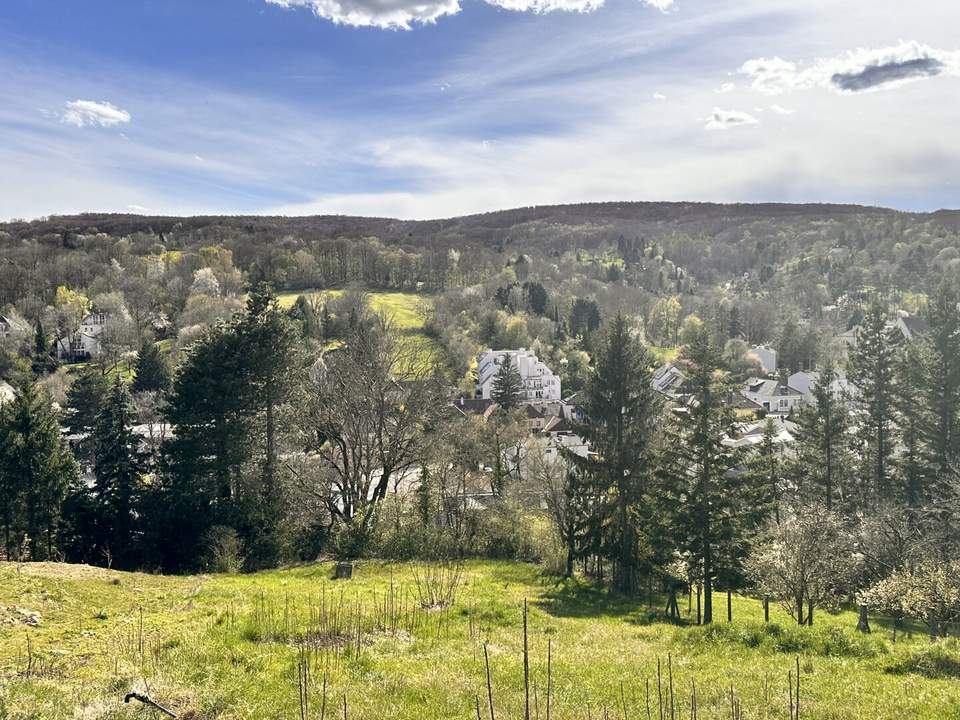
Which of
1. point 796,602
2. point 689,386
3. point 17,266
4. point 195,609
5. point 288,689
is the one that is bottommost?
point 796,602

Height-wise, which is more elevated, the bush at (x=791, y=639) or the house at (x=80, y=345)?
the house at (x=80, y=345)

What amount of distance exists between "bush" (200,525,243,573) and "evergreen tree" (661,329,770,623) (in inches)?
625

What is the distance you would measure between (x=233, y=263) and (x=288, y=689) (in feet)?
433

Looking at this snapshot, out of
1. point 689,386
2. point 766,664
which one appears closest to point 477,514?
point 689,386

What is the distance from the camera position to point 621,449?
854 inches

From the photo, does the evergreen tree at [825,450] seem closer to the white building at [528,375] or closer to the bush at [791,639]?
the bush at [791,639]

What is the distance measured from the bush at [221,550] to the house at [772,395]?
7366 cm

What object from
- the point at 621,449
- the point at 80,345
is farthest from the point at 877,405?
the point at 80,345

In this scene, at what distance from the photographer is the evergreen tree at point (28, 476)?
25766 millimetres

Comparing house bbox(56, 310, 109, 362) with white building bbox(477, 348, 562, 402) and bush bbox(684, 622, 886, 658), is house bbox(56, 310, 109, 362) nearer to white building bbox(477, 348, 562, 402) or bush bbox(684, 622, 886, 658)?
white building bbox(477, 348, 562, 402)

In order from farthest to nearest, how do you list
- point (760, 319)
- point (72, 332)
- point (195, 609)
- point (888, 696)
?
point (760, 319)
point (72, 332)
point (195, 609)
point (888, 696)

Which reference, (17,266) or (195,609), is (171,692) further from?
(17,266)

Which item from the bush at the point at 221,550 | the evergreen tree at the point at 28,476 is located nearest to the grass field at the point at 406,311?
the evergreen tree at the point at 28,476

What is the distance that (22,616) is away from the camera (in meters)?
11.9
